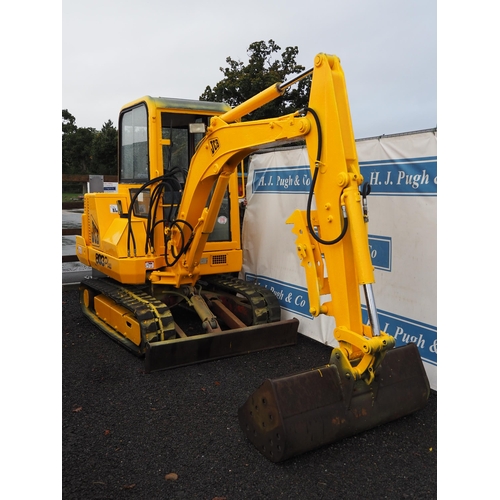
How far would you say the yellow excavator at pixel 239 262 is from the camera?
3621 millimetres

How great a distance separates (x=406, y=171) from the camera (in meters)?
5.05

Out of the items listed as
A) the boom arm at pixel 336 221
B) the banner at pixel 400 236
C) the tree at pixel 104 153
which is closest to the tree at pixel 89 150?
the tree at pixel 104 153

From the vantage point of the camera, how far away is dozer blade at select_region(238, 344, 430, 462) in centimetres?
352

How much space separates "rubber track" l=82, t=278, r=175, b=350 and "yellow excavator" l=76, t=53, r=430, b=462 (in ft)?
0.06

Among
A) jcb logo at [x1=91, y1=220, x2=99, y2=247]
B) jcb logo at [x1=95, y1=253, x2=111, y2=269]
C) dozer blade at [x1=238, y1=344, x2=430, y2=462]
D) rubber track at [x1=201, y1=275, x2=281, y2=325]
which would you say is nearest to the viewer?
dozer blade at [x1=238, y1=344, x2=430, y2=462]

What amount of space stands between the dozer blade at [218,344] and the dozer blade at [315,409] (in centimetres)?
149

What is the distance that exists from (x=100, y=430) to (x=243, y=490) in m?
1.43

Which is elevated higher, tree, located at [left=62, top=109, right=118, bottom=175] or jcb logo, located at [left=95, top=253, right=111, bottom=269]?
tree, located at [left=62, top=109, right=118, bottom=175]

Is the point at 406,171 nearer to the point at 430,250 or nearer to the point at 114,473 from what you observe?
the point at 430,250

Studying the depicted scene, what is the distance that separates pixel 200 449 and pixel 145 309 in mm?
2143

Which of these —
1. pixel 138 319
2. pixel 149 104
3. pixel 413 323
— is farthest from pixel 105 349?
pixel 413 323

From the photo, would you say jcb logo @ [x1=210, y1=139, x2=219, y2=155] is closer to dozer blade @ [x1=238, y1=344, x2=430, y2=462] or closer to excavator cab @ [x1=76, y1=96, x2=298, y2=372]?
excavator cab @ [x1=76, y1=96, x2=298, y2=372]

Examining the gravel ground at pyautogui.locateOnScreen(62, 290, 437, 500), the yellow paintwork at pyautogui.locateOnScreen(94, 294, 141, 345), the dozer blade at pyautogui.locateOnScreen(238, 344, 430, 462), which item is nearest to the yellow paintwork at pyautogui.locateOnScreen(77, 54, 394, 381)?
the dozer blade at pyautogui.locateOnScreen(238, 344, 430, 462)

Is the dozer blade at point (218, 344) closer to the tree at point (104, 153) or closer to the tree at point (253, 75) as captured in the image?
the tree at point (253, 75)
